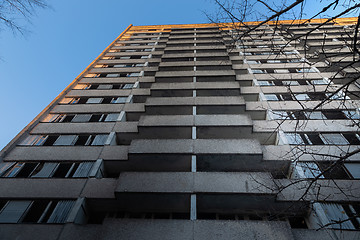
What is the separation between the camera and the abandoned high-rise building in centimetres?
716

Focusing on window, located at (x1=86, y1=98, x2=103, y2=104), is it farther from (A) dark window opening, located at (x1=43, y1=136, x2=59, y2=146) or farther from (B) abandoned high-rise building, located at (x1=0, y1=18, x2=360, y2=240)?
(A) dark window opening, located at (x1=43, y1=136, x2=59, y2=146)

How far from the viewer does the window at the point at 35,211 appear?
329 inches

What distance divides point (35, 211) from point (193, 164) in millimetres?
7423

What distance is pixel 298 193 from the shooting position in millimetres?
8516

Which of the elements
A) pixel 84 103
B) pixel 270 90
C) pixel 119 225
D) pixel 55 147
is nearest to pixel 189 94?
pixel 270 90

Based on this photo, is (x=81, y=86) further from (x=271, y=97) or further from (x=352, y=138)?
(x=352, y=138)

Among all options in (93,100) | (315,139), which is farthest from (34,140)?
(315,139)

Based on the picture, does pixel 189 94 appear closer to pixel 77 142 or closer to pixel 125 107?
pixel 125 107

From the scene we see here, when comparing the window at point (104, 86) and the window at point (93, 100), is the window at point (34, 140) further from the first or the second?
the window at point (104, 86)

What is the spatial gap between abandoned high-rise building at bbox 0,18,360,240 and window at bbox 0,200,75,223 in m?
0.05

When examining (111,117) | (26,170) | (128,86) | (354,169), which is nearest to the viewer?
(354,169)

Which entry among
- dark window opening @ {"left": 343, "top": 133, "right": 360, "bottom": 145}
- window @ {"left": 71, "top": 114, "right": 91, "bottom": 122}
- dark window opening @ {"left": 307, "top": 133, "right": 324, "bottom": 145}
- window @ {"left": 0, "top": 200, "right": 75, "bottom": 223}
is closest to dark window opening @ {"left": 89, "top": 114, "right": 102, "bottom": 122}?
window @ {"left": 71, "top": 114, "right": 91, "bottom": 122}

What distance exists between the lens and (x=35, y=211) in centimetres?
865

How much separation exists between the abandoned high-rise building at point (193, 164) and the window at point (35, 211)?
47 mm
